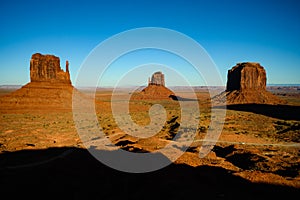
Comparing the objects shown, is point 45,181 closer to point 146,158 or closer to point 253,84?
point 146,158

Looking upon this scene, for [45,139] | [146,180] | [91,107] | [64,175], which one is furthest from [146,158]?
[91,107]

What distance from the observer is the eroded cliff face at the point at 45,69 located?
51.9m

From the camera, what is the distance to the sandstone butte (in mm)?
44531

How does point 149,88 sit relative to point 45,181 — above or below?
above

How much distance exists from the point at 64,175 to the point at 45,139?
36.3 ft

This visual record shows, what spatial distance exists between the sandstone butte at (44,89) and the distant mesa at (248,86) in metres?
49.2

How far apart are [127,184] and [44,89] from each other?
49189 millimetres

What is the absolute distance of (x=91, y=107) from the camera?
47.0 meters

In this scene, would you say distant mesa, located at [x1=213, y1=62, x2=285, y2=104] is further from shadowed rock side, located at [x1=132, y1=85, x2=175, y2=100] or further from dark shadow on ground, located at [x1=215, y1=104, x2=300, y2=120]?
shadowed rock side, located at [x1=132, y1=85, x2=175, y2=100]

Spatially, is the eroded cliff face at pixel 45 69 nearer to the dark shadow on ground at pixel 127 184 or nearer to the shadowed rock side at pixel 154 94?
the shadowed rock side at pixel 154 94

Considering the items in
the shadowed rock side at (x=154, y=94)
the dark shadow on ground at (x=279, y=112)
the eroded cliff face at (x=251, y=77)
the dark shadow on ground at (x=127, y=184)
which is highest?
the eroded cliff face at (x=251, y=77)

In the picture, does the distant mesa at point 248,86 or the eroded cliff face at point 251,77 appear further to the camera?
the eroded cliff face at point 251,77

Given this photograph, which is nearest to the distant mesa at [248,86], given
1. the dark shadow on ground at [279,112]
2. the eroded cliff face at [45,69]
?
the dark shadow on ground at [279,112]

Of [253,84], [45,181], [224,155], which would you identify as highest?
[253,84]
